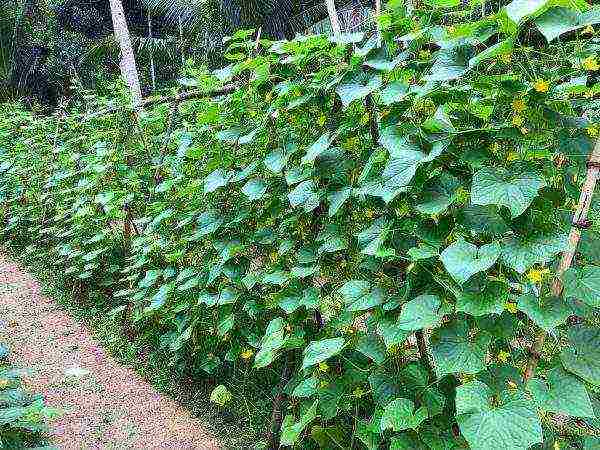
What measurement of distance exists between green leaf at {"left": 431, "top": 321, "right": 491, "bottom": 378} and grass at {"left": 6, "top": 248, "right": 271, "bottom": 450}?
1.40 m

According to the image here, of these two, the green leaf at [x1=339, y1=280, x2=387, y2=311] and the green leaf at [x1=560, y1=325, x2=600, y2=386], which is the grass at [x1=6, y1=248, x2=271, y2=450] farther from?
the green leaf at [x1=560, y1=325, x2=600, y2=386]

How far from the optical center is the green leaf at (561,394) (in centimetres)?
125

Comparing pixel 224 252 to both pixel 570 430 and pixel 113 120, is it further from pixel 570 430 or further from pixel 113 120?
pixel 113 120

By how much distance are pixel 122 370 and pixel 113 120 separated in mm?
1688

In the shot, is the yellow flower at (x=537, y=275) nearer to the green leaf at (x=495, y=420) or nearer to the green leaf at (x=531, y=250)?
the green leaf at (x=531, y=250)

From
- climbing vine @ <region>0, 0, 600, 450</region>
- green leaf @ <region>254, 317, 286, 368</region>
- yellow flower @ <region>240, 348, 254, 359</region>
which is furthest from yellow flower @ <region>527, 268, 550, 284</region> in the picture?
yellow flower @ <region>240, 348, 254, 359</region>

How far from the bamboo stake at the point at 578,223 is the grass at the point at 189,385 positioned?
60.7 inches

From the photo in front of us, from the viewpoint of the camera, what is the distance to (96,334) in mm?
3990

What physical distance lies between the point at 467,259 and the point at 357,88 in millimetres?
657

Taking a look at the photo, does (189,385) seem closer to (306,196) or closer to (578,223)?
(306,196)


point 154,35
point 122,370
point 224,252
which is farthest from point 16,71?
point 224,252

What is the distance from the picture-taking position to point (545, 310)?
4.27 feet

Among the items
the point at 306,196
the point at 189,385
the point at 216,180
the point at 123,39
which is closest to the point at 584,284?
the point at 306,196

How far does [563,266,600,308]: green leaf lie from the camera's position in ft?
4.16
